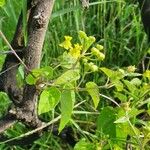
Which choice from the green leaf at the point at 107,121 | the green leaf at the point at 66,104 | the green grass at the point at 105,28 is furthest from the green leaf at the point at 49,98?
the green grass at the point at 105,28

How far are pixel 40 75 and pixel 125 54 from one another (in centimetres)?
127

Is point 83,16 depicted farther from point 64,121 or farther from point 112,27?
point 64,121

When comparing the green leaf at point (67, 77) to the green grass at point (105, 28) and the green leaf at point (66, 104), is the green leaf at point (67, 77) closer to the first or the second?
the green leaf at point (66, 104)

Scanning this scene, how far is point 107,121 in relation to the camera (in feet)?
3.55

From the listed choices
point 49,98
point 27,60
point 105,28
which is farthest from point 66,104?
point 105,28

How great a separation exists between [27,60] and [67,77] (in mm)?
109

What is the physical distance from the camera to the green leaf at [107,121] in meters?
1.08

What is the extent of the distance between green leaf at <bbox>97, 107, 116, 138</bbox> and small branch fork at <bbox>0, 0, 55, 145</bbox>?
149 mm

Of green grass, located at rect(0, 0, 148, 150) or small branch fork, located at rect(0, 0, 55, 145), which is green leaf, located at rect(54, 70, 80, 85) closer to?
small branch fork, located at rect(0, 0, 55, 145)

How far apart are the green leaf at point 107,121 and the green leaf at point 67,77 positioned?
156mm

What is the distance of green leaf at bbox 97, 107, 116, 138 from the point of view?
108 centimetres

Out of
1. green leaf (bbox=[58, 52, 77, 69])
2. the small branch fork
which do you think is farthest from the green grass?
green leaf (bbox=[58, 52, 77, 69])

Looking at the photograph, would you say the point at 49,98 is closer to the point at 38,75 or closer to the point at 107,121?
the point at 38,75

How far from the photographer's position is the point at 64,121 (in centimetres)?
96
